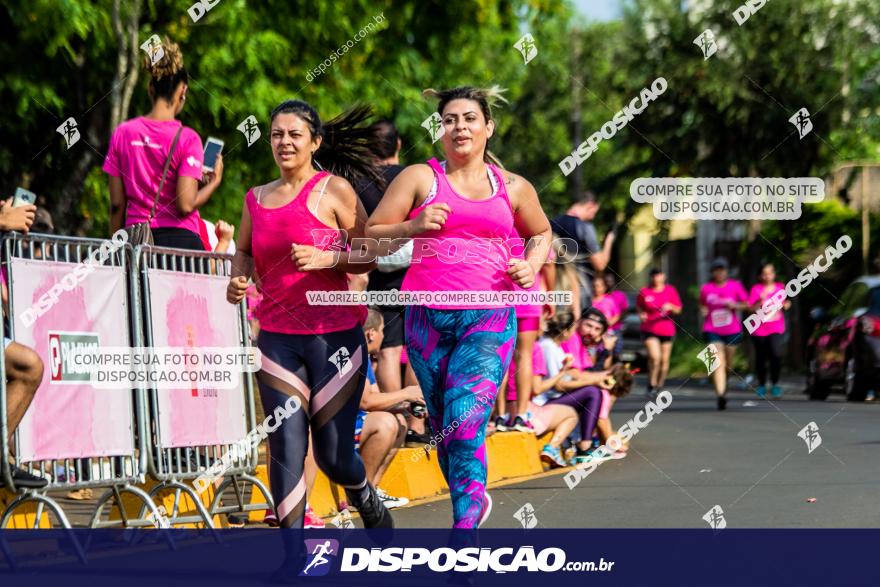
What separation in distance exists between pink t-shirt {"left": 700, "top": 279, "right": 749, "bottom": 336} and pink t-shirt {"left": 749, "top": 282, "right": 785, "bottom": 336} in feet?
1.63

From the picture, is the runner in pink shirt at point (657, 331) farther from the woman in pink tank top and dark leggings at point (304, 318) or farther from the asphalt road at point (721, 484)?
the woman in pink tank top and dark leggings at point (304, 318)

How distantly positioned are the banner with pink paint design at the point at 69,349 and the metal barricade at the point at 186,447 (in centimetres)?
15

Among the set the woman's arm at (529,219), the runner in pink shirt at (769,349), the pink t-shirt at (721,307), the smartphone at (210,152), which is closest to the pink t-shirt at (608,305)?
the pink t-shirt at (721,307)

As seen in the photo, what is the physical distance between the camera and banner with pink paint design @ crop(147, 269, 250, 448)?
28.2ft

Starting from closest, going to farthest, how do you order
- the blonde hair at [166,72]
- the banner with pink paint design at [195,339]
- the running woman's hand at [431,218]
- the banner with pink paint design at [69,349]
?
the running woman's hand at [431,218]
the banner with pink paint design at [69,349]
the banner with pink paint design at [195,339]
the blonde hair at [166,72]

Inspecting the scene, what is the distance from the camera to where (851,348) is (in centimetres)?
1955

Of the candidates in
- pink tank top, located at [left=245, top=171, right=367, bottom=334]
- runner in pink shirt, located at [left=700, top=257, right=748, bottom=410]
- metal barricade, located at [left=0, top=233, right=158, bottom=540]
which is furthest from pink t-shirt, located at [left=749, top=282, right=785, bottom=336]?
pink tank top, located at [left=245, top=171, right=367, bottom=334]

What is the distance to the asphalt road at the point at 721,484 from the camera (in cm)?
897

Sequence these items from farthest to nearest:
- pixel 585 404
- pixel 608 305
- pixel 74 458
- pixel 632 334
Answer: pixel 632 334 < pixel 608 305 < pixel 585 404 < pixel 74 458

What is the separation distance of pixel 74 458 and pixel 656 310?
15.7m

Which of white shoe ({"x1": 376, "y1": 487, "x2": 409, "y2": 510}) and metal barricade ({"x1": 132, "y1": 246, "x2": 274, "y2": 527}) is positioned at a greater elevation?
metal barricade ({"x1": 132, "y1": 246, "x2": 274, "y2": 527})

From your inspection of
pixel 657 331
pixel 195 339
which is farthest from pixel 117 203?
pixel 657 331

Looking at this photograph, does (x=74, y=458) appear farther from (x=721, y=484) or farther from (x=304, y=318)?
(x=721, y=484)

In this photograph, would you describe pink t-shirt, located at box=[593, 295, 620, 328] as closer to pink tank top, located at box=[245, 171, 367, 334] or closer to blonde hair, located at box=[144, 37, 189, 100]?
blonde hair, located at box=[144, 37, 189, 100]
